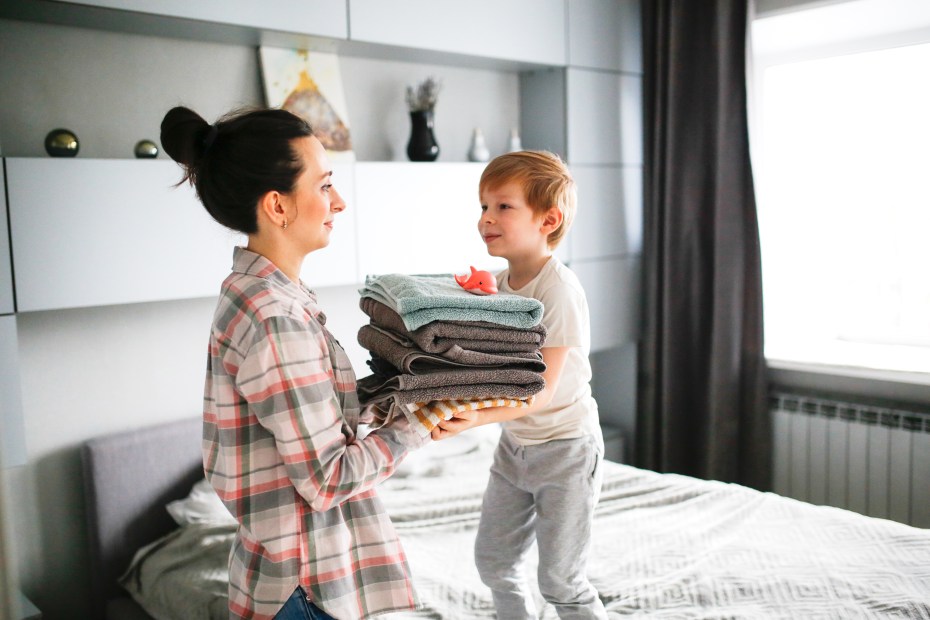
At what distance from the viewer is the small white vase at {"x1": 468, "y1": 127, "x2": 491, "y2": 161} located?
123 inches

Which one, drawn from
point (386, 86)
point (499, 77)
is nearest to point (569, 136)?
point (499, 77)

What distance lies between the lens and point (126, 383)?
8.01 feet

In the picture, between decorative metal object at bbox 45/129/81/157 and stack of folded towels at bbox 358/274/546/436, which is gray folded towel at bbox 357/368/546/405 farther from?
decorative metal object at bbox 45/129/81/157

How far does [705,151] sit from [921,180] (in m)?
0.88

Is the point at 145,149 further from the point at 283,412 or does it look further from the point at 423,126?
the point at 283,412

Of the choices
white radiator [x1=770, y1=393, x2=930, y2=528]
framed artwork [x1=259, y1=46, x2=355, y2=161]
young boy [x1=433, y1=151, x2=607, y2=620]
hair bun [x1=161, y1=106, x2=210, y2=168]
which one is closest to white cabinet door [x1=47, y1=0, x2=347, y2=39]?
framed artwork [x1=259, y1=46, x2=355, y2=161]

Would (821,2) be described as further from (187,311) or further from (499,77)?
(187,311)

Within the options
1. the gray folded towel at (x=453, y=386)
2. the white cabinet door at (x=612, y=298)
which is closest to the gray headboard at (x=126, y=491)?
the gray folded towel at (x=453, y=386)

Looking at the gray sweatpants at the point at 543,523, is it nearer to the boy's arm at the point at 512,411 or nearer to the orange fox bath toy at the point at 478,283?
the boy's arm at the point at 512,411

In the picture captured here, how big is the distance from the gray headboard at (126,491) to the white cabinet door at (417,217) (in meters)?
0.85

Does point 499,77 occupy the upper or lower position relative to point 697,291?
upper

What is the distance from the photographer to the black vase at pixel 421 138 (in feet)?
9.47

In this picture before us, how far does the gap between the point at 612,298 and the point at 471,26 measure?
1.35 m

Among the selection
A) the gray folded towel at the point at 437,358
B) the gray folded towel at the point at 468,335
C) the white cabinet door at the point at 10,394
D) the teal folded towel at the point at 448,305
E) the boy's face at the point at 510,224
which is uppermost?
the boy's face at the point at 510,224
